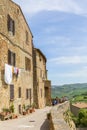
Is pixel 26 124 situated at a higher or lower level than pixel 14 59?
lower

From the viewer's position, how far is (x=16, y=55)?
90.9ft

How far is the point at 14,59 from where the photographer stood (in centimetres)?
2691

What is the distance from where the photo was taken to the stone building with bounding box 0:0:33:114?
2331 cm

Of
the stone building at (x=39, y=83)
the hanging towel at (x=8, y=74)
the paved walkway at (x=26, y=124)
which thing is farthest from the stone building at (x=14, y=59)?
the paved walkway at (x=26, y=124)

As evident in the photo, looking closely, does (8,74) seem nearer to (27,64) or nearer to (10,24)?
(10,24)

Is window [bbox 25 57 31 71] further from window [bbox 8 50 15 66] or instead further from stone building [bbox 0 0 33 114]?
window [bbox 8 50 15 66]

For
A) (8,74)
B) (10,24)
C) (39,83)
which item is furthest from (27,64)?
(8,74)

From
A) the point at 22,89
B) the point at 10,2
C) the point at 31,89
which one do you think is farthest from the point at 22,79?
the point at 10,2

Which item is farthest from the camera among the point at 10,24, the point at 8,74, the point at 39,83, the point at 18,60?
the point at 39,83

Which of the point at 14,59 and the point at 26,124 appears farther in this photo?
the point at 14,59

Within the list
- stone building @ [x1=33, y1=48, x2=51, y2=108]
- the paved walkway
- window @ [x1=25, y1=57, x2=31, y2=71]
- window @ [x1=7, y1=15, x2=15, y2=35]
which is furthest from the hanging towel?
stone building @ [x1=33, y1=48, x2=51, y2=108]

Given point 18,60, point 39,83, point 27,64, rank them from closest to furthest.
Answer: point 18,60 < point 27,64 < point 39,83

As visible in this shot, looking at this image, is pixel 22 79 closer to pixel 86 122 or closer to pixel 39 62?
pixel 39 62

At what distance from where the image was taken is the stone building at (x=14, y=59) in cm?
2331
